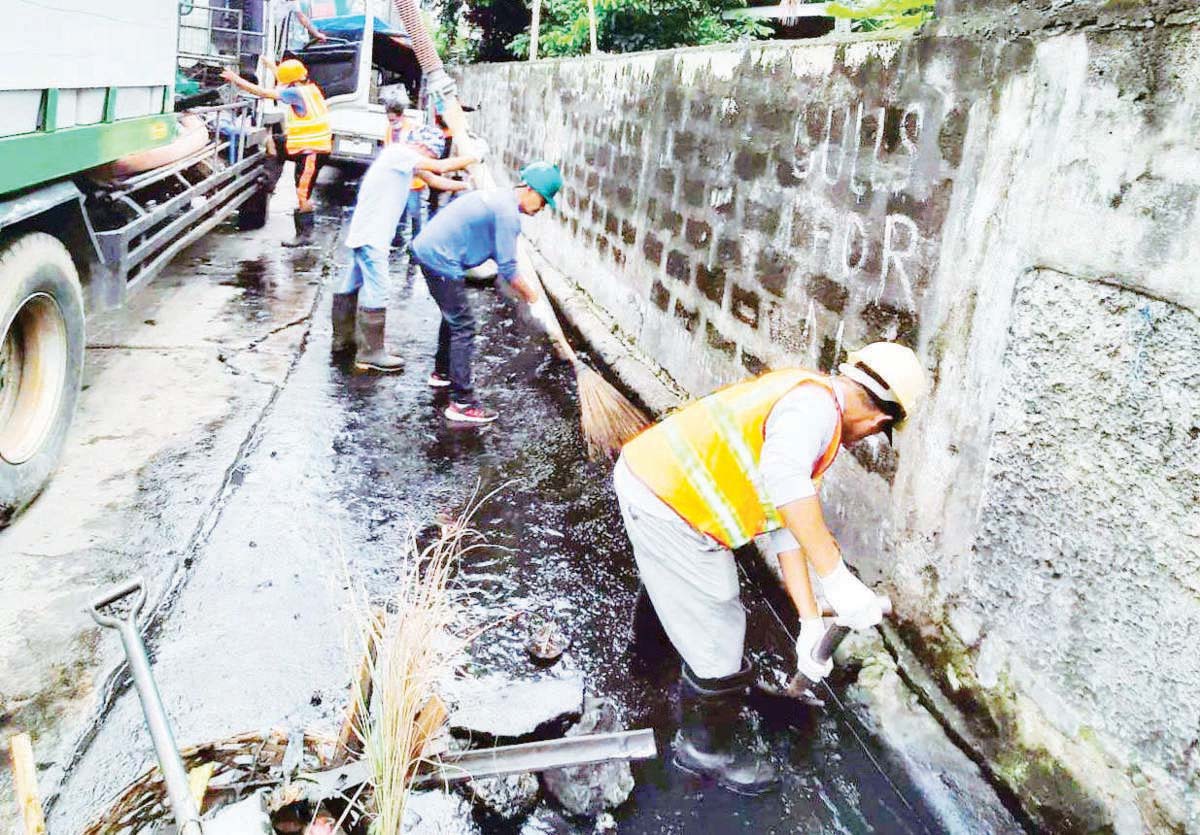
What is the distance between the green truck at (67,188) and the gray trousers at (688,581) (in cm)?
259

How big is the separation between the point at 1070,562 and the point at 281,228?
31.9 ft

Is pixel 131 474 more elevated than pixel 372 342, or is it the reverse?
pixel 372 342

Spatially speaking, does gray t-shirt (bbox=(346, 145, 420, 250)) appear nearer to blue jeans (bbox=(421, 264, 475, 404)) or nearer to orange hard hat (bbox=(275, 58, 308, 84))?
blue jeans (bbox=(421, 264, 475, 404))

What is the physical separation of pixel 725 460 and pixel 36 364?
322cm

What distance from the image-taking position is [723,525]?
2.52 metres

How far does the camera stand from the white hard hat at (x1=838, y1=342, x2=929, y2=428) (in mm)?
2289

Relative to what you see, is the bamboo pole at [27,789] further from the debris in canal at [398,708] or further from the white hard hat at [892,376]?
the white hard hat at [892,376]

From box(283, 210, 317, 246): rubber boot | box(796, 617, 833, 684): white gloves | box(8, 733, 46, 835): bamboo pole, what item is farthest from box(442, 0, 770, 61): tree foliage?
box(8, 733, 46, 835): bamboo pole

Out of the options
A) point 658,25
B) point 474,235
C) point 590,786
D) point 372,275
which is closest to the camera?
point 590,786

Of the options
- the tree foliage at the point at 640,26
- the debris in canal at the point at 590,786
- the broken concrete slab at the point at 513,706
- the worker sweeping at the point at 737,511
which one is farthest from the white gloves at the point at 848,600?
the tree foliage at the point at 640,26

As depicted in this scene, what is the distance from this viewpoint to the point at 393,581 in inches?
138

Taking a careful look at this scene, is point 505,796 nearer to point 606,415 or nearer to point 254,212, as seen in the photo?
point 606,415

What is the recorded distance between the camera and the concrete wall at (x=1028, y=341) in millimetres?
1992

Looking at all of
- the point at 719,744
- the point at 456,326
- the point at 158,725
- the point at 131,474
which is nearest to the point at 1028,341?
the point at 719,744
